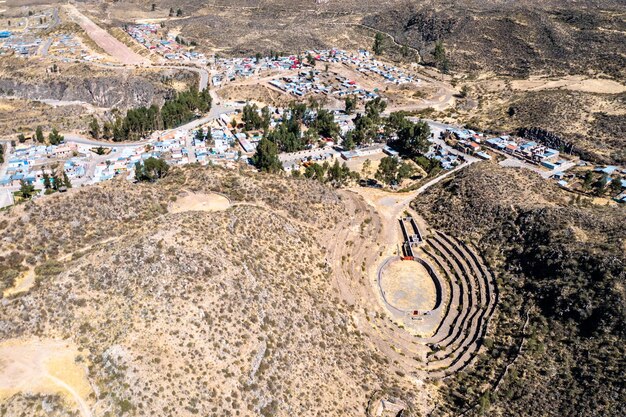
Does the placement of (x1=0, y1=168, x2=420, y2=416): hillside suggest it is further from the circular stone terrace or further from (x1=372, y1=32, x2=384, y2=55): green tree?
(x1=372, y1=32, x2=384, y2=55): green tree

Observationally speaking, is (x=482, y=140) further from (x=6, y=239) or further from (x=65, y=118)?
(x=65, y=118)

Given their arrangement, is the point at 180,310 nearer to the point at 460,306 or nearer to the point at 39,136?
the point at 460,306

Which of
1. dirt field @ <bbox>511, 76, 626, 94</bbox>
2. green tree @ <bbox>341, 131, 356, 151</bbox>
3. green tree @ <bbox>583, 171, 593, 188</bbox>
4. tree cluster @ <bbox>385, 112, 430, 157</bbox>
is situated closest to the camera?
green tree @ <bbox>583, 171, 593, 188</bbox>

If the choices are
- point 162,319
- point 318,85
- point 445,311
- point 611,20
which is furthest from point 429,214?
point 611,20

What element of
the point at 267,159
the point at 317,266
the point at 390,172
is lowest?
the point at 267,159

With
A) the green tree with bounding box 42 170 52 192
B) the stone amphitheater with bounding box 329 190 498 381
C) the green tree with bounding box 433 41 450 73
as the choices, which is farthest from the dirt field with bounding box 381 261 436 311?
the green tree with bounding box 433 41 450 73

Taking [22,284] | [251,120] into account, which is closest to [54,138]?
[251,120]
